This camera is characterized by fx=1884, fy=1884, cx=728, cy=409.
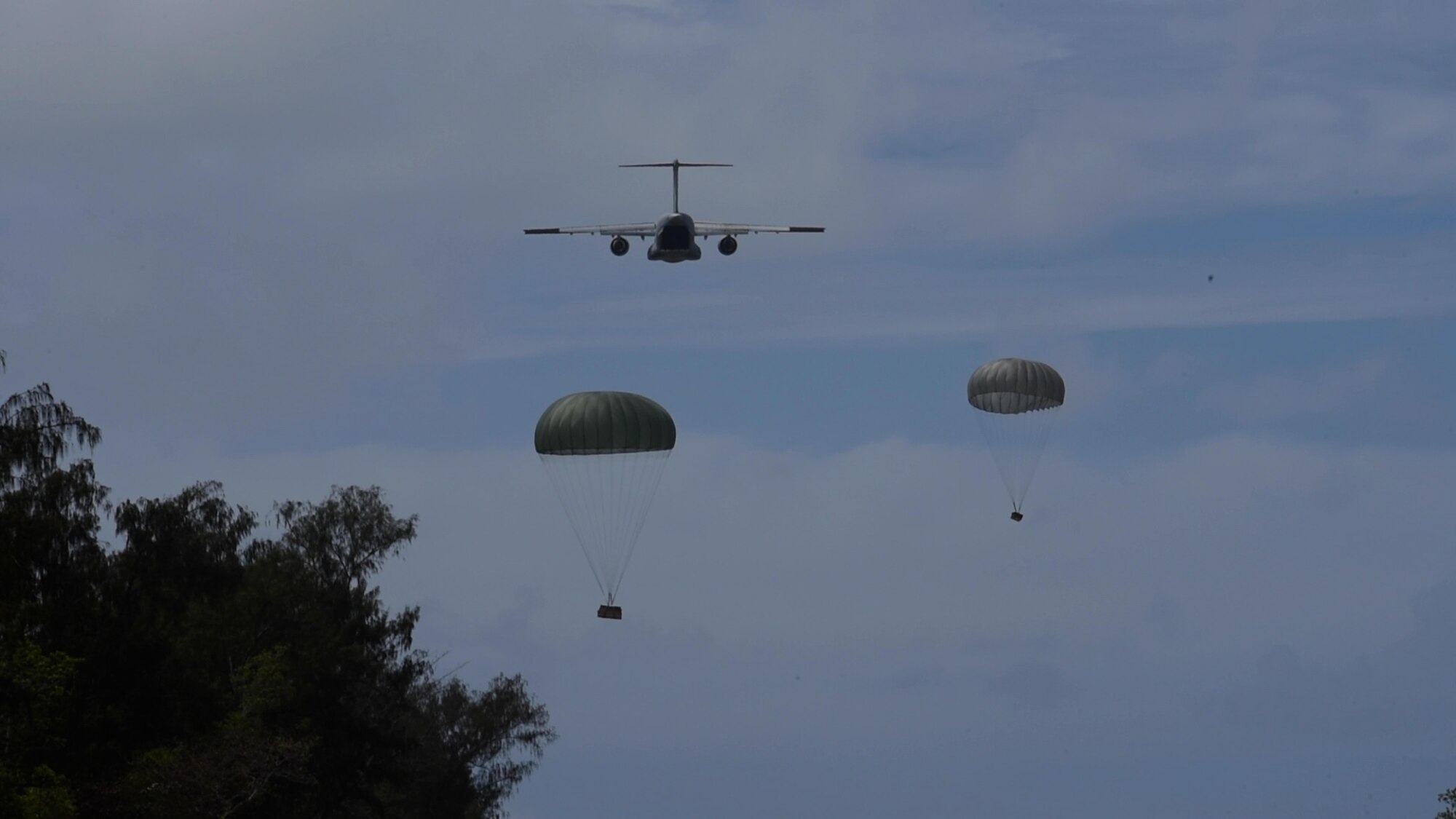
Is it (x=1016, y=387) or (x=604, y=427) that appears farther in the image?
(x=1016, y=387)

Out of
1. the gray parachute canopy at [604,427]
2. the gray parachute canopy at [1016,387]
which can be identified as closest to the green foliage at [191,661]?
the gray parachute canopy at [604,427]

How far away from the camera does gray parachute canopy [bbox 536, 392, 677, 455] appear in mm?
44875

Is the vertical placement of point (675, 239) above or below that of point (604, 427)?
above

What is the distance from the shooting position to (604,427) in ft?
147

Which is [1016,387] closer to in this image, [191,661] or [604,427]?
[604,427]

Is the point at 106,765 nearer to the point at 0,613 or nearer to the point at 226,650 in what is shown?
the point at 226,650

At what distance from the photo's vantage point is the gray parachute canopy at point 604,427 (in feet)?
147

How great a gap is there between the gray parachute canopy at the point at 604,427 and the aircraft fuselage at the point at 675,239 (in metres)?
10.6

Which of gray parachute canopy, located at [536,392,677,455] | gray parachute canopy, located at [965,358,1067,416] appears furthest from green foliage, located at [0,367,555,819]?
gray parachute canopy, located at [965,358,1067,416]

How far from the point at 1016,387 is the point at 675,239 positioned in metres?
11.1

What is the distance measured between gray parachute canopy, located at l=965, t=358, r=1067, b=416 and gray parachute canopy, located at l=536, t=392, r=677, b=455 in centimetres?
1100

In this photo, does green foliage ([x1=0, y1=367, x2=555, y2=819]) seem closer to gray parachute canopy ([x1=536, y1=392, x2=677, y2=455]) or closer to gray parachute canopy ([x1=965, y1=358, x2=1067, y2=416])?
gray parachute canopy ([x1=536, y1=392, x2=677, y2=455])

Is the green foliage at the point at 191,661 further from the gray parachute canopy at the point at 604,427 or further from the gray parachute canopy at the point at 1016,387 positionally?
the gray parachute canopy at the point at 1016,387

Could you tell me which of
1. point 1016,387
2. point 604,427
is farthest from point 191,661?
point 1016,387
